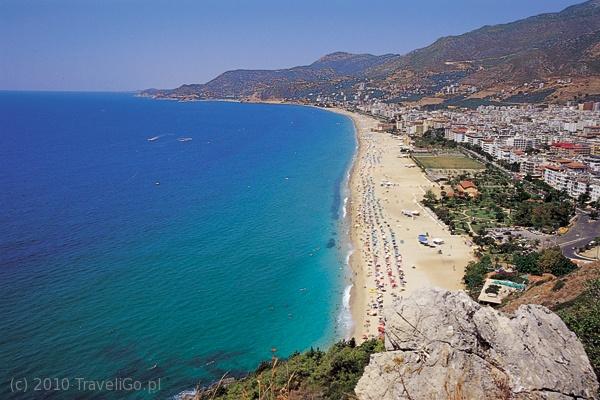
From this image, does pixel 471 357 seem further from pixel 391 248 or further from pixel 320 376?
pixel 391 248

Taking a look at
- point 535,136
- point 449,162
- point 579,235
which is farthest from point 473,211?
point 535,136

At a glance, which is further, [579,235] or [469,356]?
[579,235]

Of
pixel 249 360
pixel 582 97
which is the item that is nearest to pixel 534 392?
pixel 249 360

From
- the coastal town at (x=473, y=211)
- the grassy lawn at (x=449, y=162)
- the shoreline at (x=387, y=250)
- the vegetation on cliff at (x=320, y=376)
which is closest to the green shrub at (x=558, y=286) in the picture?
the coastal town at (x=473, y=211)

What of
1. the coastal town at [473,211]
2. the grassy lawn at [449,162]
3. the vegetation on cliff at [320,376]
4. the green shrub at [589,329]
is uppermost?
the green shrub at [589,329]

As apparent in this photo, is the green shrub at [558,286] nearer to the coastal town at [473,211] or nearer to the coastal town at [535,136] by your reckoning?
the coastal town at [473,211]

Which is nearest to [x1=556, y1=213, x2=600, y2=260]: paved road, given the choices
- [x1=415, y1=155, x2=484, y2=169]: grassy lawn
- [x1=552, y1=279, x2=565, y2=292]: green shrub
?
[x1=552, y1=279, x2=565, y2=292]: green shrub
